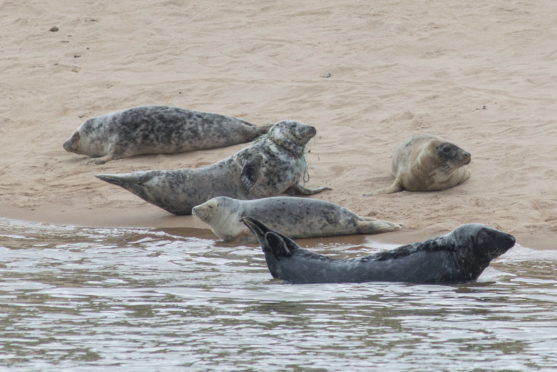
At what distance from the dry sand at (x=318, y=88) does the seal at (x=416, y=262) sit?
1.27 m

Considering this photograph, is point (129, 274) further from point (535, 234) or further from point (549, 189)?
point (549, 189)

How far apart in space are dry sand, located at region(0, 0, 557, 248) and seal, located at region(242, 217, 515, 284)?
127 cm

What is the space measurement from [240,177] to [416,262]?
10.6ft

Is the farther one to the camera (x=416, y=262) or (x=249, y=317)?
(x=416, y=262)

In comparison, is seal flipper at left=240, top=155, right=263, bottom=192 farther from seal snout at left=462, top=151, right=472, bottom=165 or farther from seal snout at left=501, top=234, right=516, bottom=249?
seal snout at left=501, top=234, right=516, bottom=249

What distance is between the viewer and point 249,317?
5.73 meters

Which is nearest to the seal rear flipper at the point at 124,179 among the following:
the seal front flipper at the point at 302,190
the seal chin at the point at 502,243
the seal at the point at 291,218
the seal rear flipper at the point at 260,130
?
the seal at the point at 291,218

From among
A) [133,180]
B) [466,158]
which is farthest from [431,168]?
[133,180]

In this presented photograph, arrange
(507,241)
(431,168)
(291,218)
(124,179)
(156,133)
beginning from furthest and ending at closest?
(156,133) → (124,179) → (431,168) → (291,218) → (507,241)

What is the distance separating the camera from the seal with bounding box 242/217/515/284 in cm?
667

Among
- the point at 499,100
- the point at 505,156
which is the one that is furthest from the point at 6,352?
the point at 499,100

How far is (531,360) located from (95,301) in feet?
7.34

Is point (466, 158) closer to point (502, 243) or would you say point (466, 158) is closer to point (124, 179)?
point (124, 179)

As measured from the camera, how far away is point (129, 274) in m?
7.17
